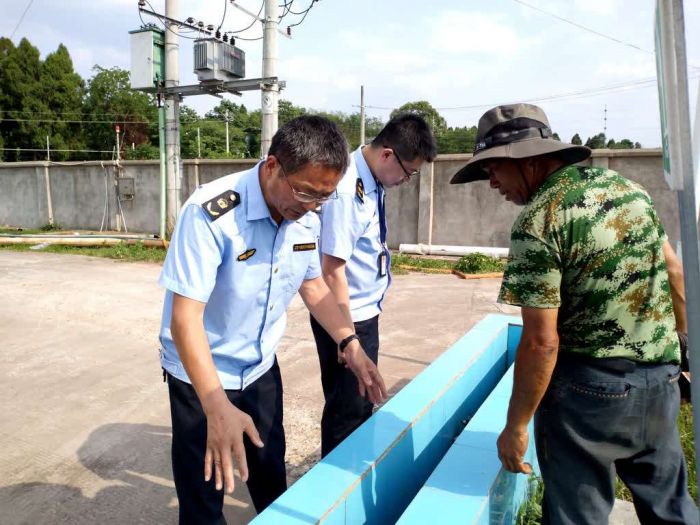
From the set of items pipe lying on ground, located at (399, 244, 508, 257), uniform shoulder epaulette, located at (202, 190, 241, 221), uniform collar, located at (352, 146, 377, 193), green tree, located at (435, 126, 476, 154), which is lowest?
pipe lying on ground, located at (399, 244, 508, 257)

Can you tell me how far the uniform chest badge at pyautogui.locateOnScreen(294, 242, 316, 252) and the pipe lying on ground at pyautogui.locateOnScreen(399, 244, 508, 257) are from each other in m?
8.16

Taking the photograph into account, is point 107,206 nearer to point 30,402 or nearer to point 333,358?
point 30,402

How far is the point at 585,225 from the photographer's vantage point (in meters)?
1.35

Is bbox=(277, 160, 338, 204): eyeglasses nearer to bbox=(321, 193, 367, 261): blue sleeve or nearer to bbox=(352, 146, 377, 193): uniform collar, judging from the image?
bbox=(321, 193, 367, 261): blue sleeve

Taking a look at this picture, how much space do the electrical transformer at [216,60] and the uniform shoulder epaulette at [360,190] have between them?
7112 mm

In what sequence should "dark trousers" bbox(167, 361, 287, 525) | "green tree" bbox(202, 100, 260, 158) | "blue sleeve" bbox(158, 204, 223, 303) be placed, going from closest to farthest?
"blue sleeve" bbox(158, 204, 223, 303), "dark trousers" bbox(167, 361, 287, 525), "green tree" bbox(202, 100, 260, 158)

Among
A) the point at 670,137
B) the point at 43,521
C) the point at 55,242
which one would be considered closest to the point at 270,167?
the point at 670,137

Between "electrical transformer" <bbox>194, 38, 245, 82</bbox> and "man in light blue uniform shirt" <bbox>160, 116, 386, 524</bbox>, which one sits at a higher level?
"electrical transformer" <bbox>194, 38, 245, 82</bbox>

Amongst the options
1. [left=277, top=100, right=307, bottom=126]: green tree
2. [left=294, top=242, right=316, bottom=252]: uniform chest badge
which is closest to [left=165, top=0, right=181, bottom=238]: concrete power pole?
[left=294, top=242, right=316, bottom=252]: uniform chest badge

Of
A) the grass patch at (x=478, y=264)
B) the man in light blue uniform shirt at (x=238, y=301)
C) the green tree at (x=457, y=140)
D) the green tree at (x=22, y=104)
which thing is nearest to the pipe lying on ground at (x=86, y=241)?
the grass patch at (x=478, y=264)

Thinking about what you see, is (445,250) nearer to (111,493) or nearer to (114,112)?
(111,493)

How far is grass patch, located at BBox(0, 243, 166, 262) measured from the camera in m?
9.93

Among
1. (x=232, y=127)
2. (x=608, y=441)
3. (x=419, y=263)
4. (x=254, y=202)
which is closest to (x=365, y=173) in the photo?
(x=254, y=202)

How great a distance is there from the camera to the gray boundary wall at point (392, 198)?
920 centimetres
